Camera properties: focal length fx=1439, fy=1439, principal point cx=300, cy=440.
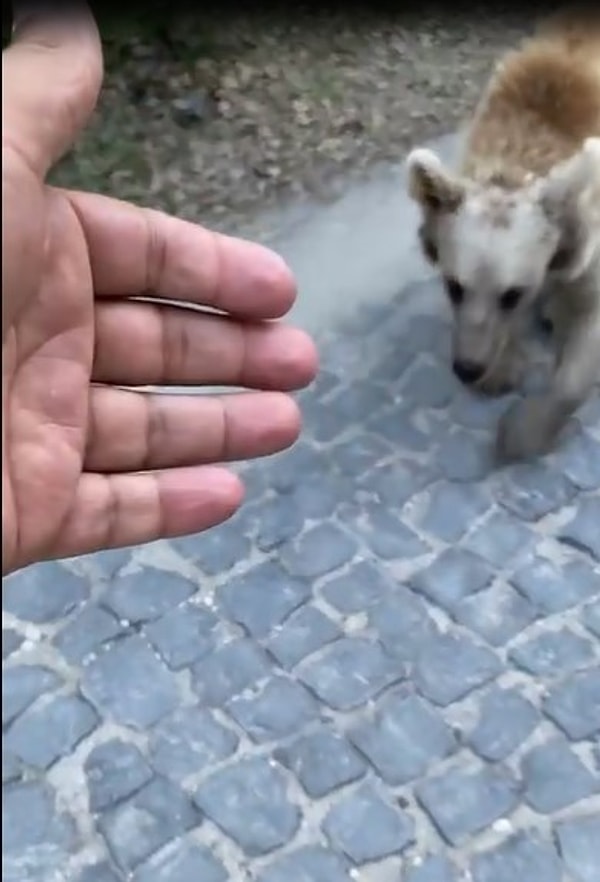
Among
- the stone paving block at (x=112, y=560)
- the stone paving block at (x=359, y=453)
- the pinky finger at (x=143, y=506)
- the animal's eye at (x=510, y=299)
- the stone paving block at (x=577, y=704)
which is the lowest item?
the stone paving block at (x=112, y=560)

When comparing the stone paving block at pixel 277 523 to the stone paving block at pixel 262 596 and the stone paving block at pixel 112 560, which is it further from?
the stone paving block at pixel 112 560

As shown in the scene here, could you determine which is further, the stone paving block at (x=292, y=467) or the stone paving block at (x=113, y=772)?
the stone paving block at (x=292, y=467)

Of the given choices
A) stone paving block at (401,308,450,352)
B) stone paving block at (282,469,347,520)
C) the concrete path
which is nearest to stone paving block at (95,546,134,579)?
the concrete path

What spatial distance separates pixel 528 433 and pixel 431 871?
24.1 inches

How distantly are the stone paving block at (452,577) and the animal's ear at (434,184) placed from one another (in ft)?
1.38

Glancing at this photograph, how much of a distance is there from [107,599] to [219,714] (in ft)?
0.69

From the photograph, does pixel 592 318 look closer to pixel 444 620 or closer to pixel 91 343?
pixel 444 620

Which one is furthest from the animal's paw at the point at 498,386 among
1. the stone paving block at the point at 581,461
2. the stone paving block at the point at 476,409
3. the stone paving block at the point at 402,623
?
the stone paving block at the point at 402,623

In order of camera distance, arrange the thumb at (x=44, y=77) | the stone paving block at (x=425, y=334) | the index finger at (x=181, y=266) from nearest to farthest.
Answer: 1. the thumb at (x=44, y=77)
2. the index finger at (x=181, y=266)
3. the stone paving block at (x=425, y=334)

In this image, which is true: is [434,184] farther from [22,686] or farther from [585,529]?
[22,686]

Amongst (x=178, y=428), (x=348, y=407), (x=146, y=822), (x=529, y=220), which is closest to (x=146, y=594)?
(x=146, y=822)

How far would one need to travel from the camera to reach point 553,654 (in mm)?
1654

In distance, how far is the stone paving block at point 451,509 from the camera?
1787 mm

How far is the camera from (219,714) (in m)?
1.59
